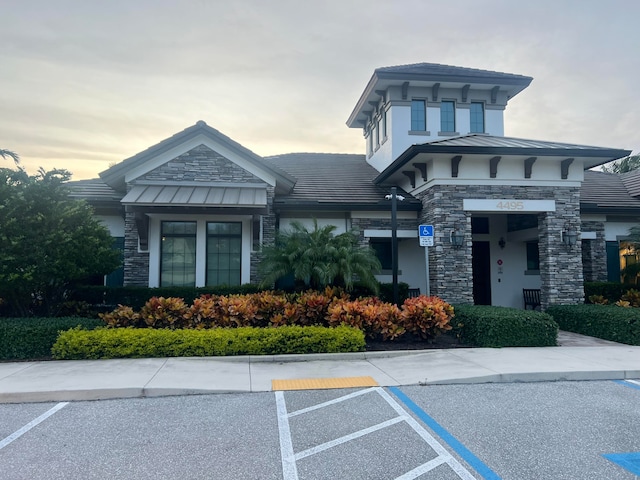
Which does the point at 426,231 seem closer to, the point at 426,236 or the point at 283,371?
the point at 426,236

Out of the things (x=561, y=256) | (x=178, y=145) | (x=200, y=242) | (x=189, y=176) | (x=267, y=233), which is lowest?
(x=561, y=256)

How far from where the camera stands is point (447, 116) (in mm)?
17688

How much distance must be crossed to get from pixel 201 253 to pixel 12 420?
7.86 meters

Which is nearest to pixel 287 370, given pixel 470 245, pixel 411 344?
pixel 411 344

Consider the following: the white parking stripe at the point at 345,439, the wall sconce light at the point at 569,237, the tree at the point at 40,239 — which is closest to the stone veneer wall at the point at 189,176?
the tree at the point at 40,239

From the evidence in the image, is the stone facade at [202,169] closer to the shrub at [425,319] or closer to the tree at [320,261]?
the tree at [320,261]

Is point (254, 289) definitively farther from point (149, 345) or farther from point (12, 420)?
point (12, 420)

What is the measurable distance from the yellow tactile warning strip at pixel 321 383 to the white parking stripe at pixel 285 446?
25.5 inches

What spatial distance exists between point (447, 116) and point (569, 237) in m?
7.45

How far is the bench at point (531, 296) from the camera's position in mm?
15234

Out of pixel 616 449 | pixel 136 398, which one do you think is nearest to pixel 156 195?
pixel 136 398

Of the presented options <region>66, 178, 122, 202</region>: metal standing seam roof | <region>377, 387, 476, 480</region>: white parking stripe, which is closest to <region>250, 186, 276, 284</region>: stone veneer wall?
<region>66, 178, 122, 202</region>: metal standing seam roof

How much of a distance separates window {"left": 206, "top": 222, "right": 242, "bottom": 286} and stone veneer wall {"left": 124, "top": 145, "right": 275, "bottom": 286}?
1.78 feet

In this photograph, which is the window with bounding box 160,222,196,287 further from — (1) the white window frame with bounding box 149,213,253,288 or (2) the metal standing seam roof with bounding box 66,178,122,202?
(2) the metal standing seam roof with bounding box 66,178,122,202
